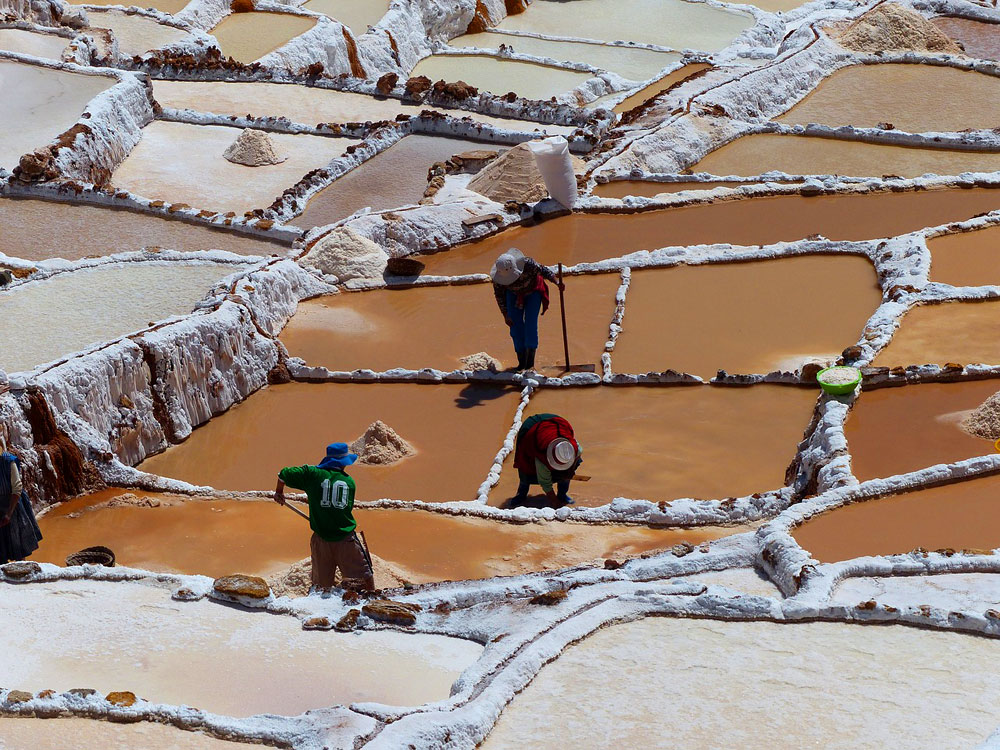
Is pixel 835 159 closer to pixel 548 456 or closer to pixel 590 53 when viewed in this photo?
pixel 590 53

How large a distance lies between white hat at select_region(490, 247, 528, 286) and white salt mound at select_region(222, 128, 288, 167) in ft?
23.6

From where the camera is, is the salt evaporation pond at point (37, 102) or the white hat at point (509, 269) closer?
the white hat at point (509, 269)

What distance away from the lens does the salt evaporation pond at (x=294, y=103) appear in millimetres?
20391

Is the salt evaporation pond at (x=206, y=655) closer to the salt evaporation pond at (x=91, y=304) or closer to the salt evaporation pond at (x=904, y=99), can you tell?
the salt evaporation pond at (x=91, y=304)

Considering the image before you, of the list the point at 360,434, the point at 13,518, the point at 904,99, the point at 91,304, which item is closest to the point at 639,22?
the point at 904,99

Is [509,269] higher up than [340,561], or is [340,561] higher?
[509,269]

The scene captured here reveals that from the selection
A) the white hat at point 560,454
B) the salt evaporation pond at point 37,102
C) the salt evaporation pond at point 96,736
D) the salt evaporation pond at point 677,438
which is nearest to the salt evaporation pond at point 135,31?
the salt evaporation pond at point 37,102

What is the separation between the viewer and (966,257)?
1379 cm

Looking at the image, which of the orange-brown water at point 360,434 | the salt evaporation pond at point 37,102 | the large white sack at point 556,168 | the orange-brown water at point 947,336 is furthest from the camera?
the salt evaporation pond at point 37,102

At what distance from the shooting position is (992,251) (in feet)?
45.7

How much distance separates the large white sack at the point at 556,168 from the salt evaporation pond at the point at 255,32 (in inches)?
354

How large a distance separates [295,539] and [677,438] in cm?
327

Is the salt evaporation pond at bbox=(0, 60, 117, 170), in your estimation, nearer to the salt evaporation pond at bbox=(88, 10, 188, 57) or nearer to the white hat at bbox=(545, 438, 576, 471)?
the salt evaporation pond at bbox=(88, 10, 188, 57)

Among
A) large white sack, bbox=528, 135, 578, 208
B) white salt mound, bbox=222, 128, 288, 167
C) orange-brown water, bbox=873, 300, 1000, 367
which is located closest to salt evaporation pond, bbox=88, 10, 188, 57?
white salt mound, bbox=222, 128, 288, 167
